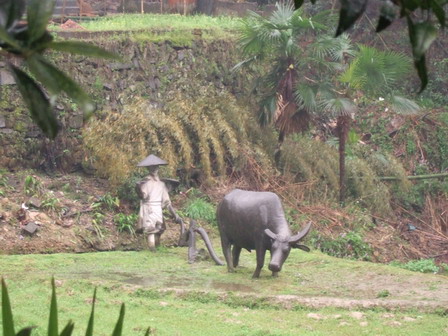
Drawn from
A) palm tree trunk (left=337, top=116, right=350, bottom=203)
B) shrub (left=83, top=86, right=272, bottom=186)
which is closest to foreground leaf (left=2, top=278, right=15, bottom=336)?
shrub (left=83, top=86, right=272, bottom=186)

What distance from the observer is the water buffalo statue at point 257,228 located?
11062 mm

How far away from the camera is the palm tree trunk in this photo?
16.0 m

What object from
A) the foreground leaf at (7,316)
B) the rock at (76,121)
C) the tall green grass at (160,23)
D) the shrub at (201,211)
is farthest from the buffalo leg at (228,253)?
the foreground leaf at (7,316)

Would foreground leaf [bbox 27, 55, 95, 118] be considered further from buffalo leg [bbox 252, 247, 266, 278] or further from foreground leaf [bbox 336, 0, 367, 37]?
buffalo leg [bbox 252, 247, 266, 278]

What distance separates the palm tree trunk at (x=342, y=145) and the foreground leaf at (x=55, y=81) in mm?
13973

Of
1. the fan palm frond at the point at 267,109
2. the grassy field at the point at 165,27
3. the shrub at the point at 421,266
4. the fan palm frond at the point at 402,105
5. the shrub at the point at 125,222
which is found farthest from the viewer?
the grassy field at the point at 165,27

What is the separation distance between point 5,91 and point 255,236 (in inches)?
221

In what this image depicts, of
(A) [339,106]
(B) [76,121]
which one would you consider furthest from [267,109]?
(B) [76,121]

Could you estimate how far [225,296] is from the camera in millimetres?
10031

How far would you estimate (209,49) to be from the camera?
61.8ft

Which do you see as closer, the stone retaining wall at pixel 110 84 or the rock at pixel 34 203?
the rock at pixel 34 203

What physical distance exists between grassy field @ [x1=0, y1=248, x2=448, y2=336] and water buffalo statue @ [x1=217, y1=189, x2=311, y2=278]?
0.29 m

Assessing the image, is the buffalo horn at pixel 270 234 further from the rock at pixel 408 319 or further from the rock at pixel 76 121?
the rock at pixel 76 121

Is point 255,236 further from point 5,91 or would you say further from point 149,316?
point 5,91
